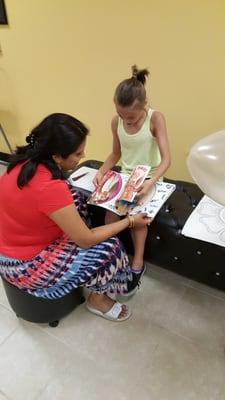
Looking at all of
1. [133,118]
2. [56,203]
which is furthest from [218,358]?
[133,118]

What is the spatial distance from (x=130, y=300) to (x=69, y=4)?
5.27 feet

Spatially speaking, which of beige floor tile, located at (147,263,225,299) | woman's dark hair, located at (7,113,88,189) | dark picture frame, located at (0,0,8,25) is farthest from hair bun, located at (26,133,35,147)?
dark picture frame, located at (0,0,8,25)

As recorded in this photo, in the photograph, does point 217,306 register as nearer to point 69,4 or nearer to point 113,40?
point 113,40

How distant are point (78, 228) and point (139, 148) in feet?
1.84

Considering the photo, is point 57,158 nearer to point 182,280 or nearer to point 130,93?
point 130,93


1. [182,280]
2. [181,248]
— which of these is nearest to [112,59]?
[181,248]

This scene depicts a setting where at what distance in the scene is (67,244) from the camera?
1164 millimetres

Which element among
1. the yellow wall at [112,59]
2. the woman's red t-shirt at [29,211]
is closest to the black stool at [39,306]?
the woman's red t-shirt at [29,211]

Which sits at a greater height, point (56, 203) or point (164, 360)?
point (56, 203)

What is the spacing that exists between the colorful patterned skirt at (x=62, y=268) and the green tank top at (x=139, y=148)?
451 mm

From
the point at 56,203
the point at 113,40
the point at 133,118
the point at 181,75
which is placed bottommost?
the point at 56,203

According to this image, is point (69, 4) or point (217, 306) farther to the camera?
point (69, 4)

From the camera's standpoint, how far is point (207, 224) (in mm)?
1213

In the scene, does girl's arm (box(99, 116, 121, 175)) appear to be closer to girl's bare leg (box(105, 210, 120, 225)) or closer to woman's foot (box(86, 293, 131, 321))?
girl's bare leg (box(105, 210, 120, 225))
